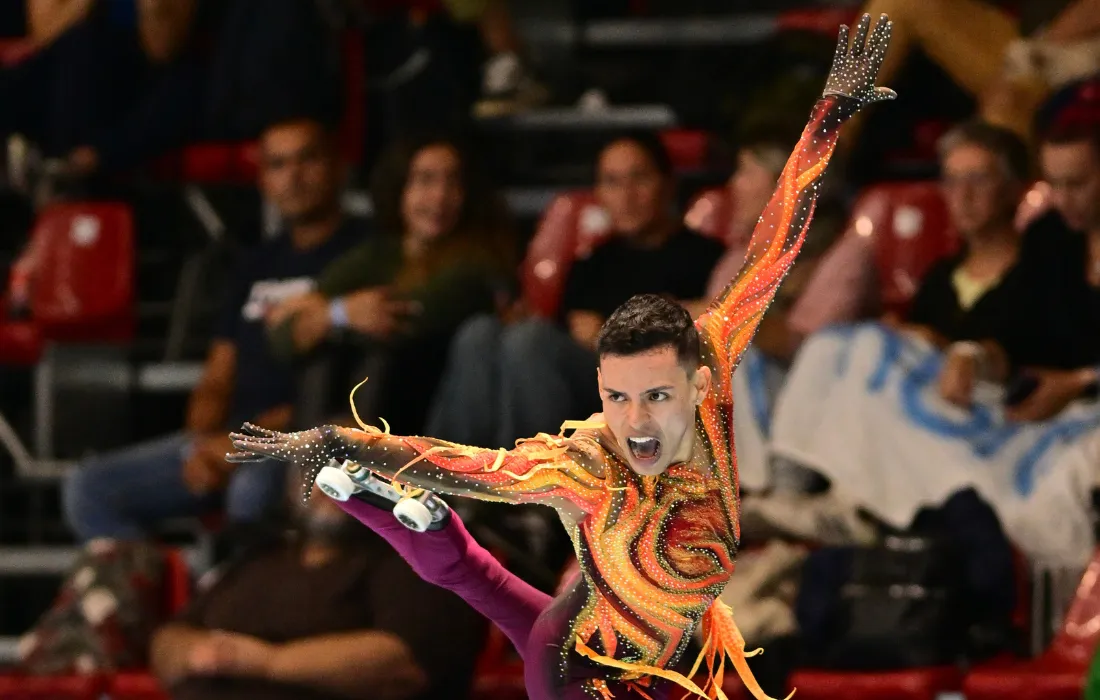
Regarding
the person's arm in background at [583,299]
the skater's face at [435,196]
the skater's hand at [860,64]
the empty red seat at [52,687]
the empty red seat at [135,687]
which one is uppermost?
the skater's hand at [860,64]

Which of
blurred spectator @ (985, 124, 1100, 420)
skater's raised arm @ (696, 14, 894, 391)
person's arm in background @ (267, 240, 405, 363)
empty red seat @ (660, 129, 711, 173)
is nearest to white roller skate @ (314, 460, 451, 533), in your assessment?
skater's raised arm @ (696, 14, 894, 391)

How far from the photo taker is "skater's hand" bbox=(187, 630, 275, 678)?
4906mm

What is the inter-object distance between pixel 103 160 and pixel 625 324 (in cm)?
351

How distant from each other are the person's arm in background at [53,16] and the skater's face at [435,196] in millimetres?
1667

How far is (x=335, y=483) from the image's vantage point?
3.38 meters

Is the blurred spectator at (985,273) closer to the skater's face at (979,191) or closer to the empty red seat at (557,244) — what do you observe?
the skater's face at (979,191)

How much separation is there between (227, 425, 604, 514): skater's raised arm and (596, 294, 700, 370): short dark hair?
20 centimetres

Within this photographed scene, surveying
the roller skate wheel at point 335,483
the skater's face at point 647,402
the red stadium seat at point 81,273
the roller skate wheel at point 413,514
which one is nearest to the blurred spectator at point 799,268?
the skater's face at point 647,402

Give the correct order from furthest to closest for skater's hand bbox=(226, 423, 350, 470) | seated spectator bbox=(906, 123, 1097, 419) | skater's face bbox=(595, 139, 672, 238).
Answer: skater's face bbox=(595, 139, 672, 238) < seated spectator bbox=(906, 123, 1097, 419) < skater's hand bbox=(226, 423, 350, 470)

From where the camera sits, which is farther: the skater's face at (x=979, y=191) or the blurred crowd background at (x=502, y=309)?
the skater's face at (x=979, y=191)

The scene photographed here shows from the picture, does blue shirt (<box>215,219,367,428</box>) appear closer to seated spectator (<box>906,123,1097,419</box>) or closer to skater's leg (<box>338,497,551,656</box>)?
seated spectator (<box>906,123,1097,419</box>)

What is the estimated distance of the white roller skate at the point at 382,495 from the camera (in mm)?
3385

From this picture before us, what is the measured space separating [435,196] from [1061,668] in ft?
6.82

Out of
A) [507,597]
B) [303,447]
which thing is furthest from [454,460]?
[507,597]
